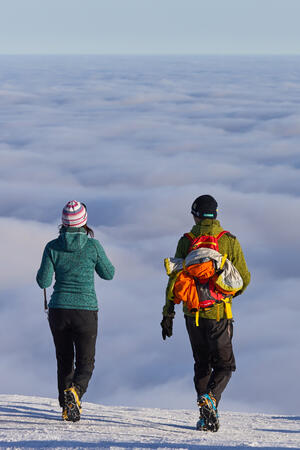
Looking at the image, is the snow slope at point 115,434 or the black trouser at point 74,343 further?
the black trouser at point 74,343

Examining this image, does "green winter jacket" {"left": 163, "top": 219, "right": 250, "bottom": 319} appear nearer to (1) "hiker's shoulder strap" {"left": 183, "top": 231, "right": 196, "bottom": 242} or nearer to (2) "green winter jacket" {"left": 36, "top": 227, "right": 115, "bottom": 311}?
(1) "hiker's shoulder strap" {"left": 183, "top": 231, "right": 196, "bottom": 242}

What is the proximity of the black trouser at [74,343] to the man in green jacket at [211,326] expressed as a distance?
54cm

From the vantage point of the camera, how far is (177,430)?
474cm

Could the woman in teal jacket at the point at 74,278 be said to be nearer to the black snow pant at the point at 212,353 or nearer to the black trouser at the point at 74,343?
the black trouser at the point at 74,343

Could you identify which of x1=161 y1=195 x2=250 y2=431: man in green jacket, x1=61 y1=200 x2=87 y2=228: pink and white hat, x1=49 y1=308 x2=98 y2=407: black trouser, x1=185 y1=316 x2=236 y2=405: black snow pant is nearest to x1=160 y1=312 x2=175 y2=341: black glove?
x1=161 y1=195 x2=250 y2=431: man in green jacket

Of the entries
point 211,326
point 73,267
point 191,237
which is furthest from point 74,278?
point 211,326

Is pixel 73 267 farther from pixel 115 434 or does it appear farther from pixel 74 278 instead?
pixel 115 434

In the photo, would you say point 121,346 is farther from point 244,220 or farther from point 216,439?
point 216,439

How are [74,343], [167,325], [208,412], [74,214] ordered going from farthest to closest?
1. [74,343]
2. [167,325]
3. [208,412]
4. [74,214]

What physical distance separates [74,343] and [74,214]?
1003 mm

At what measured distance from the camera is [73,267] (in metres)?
4.59

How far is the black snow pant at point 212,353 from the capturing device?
4598 mm

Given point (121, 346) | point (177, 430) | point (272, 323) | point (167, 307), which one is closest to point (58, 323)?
point (167, 307)

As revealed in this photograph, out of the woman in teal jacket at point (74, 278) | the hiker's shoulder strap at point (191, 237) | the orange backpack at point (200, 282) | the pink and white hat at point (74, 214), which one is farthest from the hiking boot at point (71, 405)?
the hiker's shoulder strap at point (191, 237)
